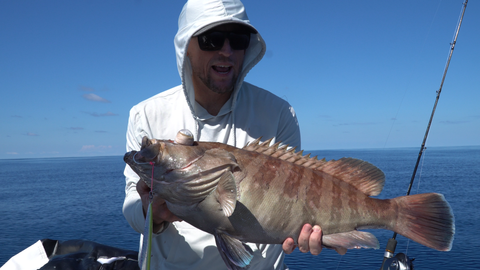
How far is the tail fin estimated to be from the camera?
2.49 meters

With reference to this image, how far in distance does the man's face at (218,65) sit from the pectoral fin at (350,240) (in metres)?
1.59

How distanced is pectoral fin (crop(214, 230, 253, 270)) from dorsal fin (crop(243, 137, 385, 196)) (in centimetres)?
72

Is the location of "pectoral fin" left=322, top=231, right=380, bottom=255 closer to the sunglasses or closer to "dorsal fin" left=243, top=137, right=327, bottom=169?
"dorsal fin" left=243, top=137, right=327, bottom=169

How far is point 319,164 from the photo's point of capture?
108 inches

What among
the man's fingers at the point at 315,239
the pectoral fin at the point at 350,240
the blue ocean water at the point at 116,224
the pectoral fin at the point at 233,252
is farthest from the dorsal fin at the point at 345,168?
the blue ocean water at the point at 116,224

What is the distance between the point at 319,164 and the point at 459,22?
5.64 meters

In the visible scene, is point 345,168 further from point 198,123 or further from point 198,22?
point 198,22

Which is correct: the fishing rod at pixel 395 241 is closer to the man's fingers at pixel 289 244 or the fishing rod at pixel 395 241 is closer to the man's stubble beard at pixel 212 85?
the man's fingers at pixel 289 244

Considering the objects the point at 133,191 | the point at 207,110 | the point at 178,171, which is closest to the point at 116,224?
the point at 133,191

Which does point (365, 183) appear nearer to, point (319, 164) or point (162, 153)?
point (319, 164)

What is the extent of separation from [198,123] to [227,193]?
1.15 metres

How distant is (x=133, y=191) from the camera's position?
3014 mm

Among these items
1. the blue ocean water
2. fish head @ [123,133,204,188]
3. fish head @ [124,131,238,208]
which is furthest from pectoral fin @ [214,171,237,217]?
the blue ocean water

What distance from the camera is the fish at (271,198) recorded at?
2.23m
